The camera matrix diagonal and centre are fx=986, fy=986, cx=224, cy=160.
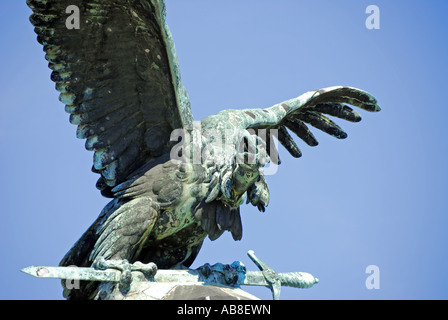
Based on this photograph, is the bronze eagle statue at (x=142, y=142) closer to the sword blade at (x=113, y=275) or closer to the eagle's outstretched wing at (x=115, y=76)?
the eagle's outstretched wing at (x=115, y=76)

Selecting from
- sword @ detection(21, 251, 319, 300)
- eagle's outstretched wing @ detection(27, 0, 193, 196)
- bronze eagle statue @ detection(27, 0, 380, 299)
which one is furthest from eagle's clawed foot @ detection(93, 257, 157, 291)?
eagle's outstretched wing @ detection(27, 0, 193, 196)

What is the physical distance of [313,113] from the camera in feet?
37.4

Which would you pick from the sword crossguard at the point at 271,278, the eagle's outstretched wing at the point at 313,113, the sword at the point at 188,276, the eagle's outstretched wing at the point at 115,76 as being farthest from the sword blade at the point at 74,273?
the eagle's outstretched wing at the point at 313,113

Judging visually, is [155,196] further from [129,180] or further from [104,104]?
[104,104]

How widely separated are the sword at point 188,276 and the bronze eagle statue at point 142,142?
31 cm

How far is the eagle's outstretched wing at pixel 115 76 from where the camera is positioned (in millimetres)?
8977

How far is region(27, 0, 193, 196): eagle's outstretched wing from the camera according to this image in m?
8.98

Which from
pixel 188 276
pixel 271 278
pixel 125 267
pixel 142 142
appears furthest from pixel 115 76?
pixel 271 278

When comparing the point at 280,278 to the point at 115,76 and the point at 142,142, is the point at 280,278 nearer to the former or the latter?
the point at 142,142

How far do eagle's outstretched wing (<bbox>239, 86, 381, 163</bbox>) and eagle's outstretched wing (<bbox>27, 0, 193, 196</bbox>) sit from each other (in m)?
1.52

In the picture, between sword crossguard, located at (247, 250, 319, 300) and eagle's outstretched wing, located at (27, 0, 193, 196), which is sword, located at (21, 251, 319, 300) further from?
eagle's outstretched wing, located at (27, 0, 193, 196)

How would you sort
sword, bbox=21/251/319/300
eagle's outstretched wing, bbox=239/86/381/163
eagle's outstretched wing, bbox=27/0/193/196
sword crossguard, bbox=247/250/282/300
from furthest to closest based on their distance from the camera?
1. eagle's outstretched wing, bbox=239/86/381/163
2. sword crossguard, bbox=247/250/282/300
3. eagle's outstretched wing, bbox=27/0/193/196
4. sword, bbox=21/251/319/300

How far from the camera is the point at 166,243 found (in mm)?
9703
